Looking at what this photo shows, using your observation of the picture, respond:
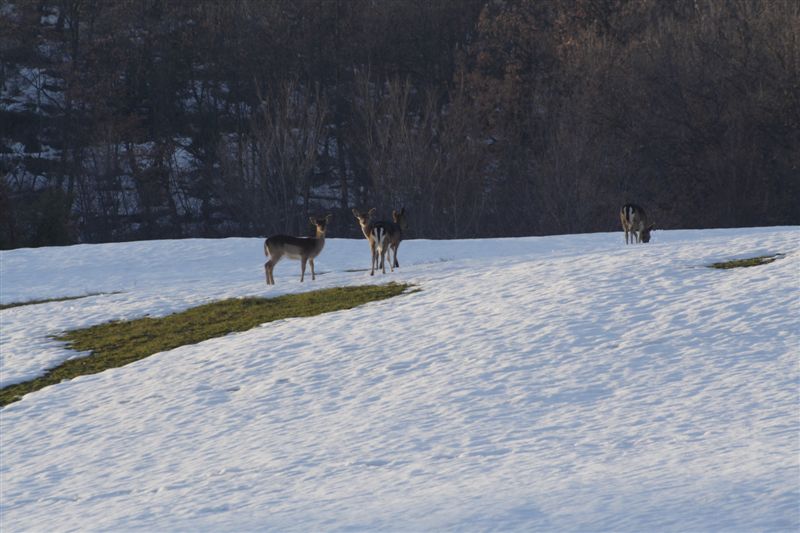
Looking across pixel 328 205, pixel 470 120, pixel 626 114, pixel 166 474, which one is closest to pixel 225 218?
pixel 328 205

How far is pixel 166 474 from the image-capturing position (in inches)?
541

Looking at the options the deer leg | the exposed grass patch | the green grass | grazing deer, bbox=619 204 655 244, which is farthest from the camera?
grazing deer, bbox=619 204 655 244

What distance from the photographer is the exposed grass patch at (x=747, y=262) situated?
933 inches

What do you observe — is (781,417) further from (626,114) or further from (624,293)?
(626,114)

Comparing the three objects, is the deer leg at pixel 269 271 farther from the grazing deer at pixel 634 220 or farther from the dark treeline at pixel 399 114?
the dark treeline at pixel 399 114

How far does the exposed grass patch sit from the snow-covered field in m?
0.39

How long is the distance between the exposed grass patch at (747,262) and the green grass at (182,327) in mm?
6539

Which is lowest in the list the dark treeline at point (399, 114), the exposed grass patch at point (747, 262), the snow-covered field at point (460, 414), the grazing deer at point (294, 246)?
the snow-covered field at point (460, 414)

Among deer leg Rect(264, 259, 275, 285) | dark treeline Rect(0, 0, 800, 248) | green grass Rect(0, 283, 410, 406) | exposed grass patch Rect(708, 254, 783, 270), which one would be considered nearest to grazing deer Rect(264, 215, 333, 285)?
deer leg Rect(264, 259, 275, 285)

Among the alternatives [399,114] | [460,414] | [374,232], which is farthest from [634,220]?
[399,114]

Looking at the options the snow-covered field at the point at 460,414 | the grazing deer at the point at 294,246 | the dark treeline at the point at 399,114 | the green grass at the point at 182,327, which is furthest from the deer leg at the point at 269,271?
the dark treeline at the point at 399,114

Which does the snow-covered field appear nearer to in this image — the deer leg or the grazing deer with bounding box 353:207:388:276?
the deer leg

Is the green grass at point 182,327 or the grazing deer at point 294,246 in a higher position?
the grazing deer at point 294,246

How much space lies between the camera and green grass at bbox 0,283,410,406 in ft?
68.4
